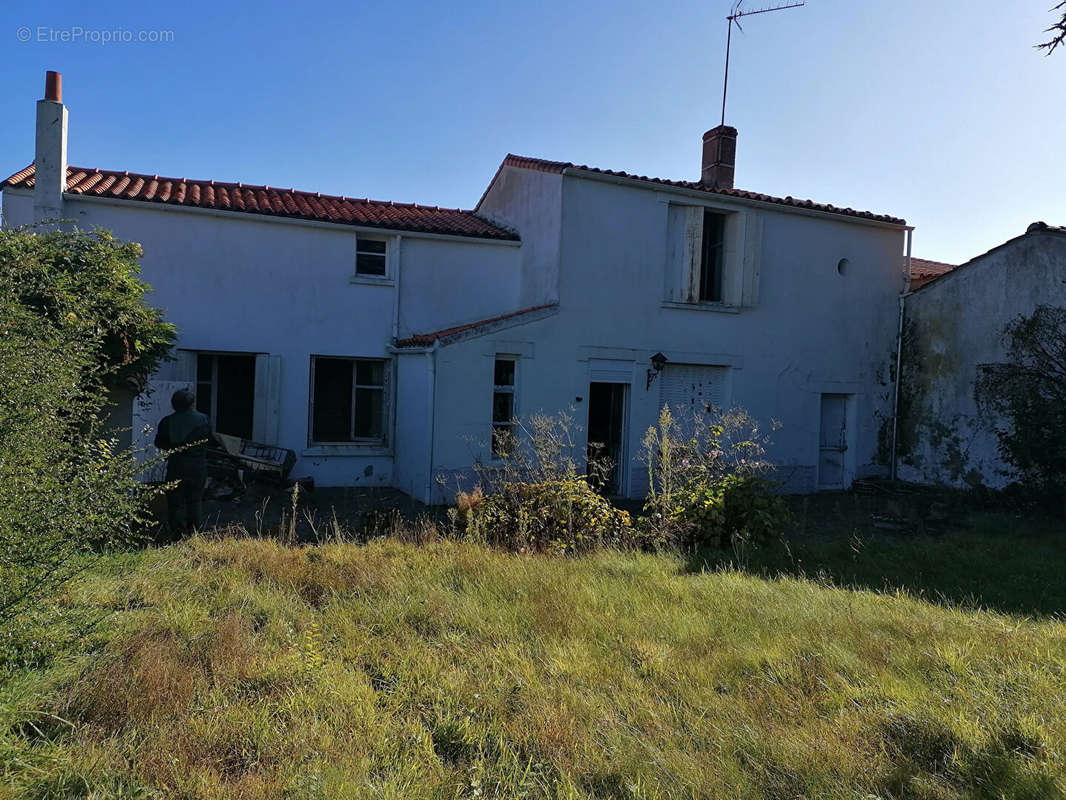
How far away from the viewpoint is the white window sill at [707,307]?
40.5 ft

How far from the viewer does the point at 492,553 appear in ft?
21.2

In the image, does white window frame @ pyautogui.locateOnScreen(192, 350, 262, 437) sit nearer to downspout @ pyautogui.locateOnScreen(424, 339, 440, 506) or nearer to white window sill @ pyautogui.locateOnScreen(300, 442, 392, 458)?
white window sill @ pyautogui.locateOnScreen(300, 442, 392, 458)

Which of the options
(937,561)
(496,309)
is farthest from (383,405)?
(937,561)

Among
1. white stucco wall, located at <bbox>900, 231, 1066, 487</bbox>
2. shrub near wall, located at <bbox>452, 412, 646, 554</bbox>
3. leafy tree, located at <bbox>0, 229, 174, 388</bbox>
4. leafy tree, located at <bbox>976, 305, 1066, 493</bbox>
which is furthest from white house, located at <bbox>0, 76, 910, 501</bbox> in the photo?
shrub near wall, located at <bbox>452, 412, 646, 554</bbox>

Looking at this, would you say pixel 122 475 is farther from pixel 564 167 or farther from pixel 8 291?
pixel 564 167

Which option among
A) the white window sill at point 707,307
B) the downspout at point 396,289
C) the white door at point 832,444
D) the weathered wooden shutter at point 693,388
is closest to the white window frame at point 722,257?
the white window sill at point 707,307

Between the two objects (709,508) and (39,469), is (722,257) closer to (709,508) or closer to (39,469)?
(709,508)

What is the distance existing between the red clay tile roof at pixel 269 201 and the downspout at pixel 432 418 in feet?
9.64

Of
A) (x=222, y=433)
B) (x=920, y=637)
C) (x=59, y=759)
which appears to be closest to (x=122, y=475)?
(x=59, y=759)

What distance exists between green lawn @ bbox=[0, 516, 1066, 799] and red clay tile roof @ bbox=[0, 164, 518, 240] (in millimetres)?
7064

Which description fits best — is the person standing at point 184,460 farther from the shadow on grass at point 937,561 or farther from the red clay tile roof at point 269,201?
the shadow on grass at point 937,561

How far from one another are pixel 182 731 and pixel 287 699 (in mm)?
527

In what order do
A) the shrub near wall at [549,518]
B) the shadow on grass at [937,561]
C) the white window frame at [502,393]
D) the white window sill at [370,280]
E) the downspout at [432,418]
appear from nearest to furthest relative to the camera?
the shadow on grass at [937,561] → the shrub near wall at [549,518] → the downspout at [432,418] → the white window frame at [502,393] → the white window sill at [370,280]

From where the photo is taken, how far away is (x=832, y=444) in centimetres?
1419
